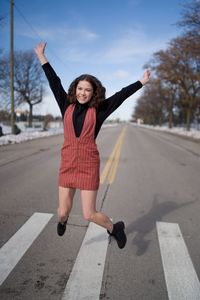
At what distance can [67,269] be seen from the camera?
3.60m

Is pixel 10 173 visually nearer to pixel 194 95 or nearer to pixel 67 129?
pixel 67 129

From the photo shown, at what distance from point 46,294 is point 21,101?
48.1 m

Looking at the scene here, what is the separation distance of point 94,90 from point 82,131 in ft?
1.56

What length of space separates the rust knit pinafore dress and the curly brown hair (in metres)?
0.07

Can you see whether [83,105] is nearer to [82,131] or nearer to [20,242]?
[82,131]

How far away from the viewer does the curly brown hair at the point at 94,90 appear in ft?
11.5

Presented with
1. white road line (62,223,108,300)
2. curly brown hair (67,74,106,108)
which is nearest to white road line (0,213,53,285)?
white road line (62,223,108,300)

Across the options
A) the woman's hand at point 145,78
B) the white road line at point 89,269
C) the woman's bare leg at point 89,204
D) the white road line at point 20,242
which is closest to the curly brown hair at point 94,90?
the woman's hand at point 145,78

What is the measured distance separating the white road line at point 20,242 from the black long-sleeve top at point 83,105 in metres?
1.62

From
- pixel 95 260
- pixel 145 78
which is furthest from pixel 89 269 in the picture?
pixel 145 78

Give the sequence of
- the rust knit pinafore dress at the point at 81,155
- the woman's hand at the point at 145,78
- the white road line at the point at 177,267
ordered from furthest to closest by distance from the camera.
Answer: the woman's hand at the point at 145,78, the rust knit pinafore dress at the point at 81,155, the white road line at the point at 177,267

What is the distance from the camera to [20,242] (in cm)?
434

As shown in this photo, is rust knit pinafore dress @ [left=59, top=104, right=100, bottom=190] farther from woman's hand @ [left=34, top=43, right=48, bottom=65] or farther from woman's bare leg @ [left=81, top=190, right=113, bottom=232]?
woman's hand @ [left=34, top=43, right=48, bottom=65]

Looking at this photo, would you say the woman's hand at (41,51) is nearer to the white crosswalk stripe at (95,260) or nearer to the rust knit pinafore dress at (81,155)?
the rust knit pinafore dress at (81,155)
